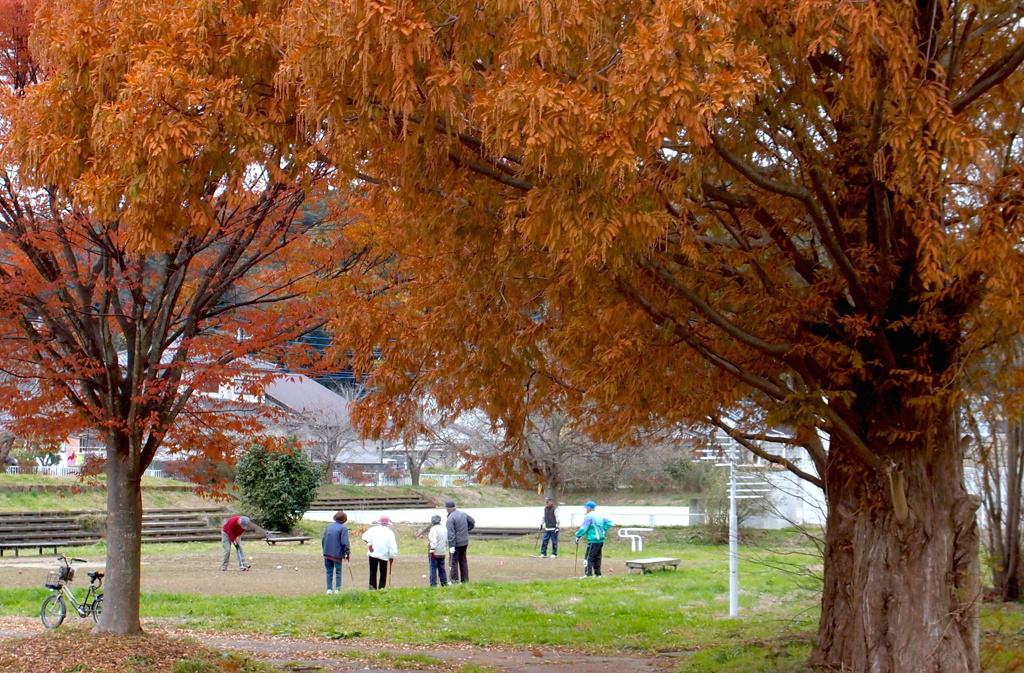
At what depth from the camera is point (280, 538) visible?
3016 cm

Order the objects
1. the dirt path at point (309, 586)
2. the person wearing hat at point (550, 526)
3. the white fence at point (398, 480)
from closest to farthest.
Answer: the dirt path at point (309, 586), the person wearing hat at point (550, 526), the white fence at point (398, 480)

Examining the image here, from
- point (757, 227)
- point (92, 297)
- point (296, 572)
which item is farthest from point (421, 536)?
point (757, 227)

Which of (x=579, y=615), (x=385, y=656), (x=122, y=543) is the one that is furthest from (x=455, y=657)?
(x=579, y=615)

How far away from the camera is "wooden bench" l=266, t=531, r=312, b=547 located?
29792mm

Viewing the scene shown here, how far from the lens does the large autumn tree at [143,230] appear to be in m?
6.27

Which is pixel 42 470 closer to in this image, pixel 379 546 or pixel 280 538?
pixel 280 538

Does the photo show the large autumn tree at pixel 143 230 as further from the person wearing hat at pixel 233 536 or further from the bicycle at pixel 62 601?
the person wearing hat at pixel 233 536

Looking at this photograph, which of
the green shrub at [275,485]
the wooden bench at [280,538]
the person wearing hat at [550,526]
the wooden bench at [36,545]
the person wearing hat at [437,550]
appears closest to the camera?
the person wearing hat at [437,550]

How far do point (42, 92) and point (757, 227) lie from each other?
550 cm

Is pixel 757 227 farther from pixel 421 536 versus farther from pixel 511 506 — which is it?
pixel 511 506

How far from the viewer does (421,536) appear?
3359 centimetres

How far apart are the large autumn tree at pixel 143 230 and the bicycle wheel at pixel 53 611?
8.66 feet

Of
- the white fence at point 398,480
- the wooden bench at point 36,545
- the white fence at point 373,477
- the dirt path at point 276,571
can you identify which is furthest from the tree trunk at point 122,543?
the white fence at point 398,480

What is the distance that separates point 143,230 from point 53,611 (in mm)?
8135
